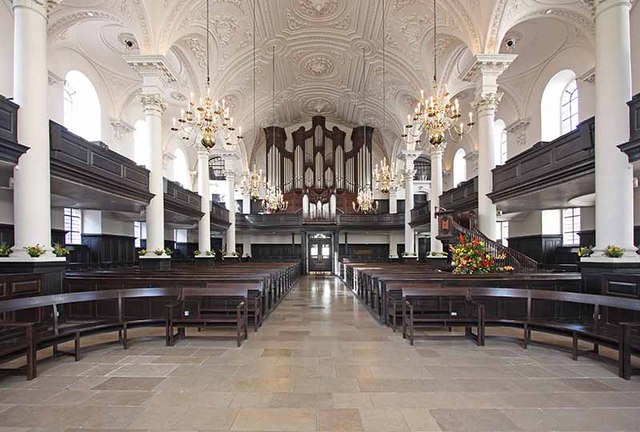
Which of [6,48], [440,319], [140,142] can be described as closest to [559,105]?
[440,319]

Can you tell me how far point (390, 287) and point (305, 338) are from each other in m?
2.03

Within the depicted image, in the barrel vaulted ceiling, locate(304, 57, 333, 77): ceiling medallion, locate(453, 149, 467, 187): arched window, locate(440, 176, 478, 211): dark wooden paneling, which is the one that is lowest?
locate(440, 176, 478, 211): dark wooden paneling

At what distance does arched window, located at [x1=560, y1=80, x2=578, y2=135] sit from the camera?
14.7 meters

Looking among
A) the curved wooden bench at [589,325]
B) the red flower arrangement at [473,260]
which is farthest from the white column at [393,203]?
the curved wooden bench at [589,325]

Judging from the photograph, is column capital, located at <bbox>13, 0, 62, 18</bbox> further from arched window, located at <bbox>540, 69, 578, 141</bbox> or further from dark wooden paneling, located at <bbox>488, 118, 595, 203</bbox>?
arched window, located at <bbox>540, 69, 578, 141</bbox>

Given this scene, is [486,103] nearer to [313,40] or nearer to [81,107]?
[313,40]

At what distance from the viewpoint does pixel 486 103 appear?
12109 mm

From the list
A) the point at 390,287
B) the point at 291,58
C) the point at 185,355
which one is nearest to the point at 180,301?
the point at 185,355

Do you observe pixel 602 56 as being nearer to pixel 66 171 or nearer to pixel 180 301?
pixel 180 301

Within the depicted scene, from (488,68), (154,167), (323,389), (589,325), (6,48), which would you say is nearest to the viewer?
(323,389)

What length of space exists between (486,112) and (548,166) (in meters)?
2.89

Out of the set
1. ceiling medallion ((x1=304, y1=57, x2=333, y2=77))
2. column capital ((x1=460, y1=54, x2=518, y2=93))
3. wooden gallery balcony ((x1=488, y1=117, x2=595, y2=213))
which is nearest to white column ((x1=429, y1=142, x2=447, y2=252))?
wooden gallery balcony ((x1=488, y1=117, x2=595, y2=213))

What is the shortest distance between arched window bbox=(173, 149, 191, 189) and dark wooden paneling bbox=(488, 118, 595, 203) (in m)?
18.3

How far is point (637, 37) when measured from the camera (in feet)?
35.0
